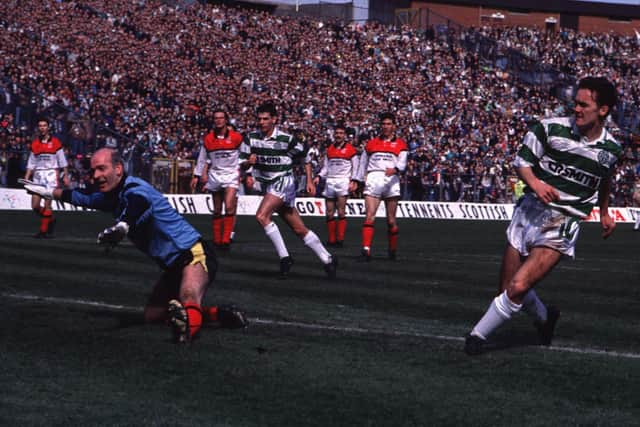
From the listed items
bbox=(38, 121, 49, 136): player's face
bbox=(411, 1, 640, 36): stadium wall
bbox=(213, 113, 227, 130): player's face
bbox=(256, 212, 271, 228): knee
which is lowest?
bbox=(256, 212, 271, 228): knee

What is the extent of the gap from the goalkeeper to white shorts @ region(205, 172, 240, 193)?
402 inches

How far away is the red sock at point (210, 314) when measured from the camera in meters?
8.03

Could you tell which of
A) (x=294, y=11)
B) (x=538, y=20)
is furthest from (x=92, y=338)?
(x=538, y=20)

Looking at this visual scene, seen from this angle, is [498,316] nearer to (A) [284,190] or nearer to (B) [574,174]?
(B) [574,174]

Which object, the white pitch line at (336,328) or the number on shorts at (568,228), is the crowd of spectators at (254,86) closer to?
the white pitch line at (336,328)

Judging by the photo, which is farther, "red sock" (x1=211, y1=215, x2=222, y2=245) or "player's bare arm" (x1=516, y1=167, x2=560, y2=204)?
"red sock" (x1=211, y1=215, x2=222, y2=245)

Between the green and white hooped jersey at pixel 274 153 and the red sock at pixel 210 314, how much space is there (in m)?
5.51

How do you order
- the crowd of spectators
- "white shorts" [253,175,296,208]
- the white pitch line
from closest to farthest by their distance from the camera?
the white pitch line
"white shorts" [253,175,296,208]
the crowd of spectators

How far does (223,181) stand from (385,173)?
10.6ft

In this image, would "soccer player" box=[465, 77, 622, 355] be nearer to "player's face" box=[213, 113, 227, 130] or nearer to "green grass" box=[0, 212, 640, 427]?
"green grass" box=[0, 212, 640, 427]

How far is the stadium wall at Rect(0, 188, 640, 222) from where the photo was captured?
31964 mm

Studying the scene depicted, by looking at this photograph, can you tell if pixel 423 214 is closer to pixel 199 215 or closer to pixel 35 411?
pixel 199 215

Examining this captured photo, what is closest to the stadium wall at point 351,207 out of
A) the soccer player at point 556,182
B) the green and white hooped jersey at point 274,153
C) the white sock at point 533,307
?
the green and white hooped jersey at point 274,153

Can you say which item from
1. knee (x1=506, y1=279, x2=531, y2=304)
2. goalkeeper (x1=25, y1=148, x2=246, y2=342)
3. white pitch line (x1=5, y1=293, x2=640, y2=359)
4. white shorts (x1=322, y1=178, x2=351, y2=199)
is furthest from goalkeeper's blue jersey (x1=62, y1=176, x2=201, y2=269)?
white shorts (x1=322, y1=178, x2=351, y2=199)
